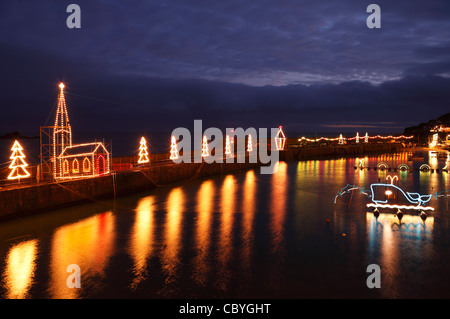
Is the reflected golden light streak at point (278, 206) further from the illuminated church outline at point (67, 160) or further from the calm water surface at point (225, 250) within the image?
the illuminated church outline at point (67, 160)

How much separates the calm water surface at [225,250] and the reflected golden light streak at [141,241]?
0.05m

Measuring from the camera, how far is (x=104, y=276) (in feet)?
41.4

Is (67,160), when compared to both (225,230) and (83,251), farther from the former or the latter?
(225,230)

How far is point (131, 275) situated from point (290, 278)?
5.99 m

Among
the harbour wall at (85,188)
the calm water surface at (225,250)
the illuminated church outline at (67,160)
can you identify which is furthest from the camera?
the illuminated church outline at (67,160)

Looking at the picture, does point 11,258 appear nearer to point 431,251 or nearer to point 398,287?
point 398,287

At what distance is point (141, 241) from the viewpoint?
54.7 feet

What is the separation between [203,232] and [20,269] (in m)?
8.50

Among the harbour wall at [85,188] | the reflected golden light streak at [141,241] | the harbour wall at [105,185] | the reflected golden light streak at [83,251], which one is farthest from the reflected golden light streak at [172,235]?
the harbour wall at [105,185]

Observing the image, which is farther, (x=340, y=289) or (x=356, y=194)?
(x=356, y=194)

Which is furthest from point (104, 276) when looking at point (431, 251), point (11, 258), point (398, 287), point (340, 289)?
point (431, 251)

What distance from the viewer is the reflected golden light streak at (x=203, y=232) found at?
13.1m

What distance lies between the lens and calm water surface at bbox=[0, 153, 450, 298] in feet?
38.3

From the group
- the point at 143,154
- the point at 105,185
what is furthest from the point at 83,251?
the point at 143,154
